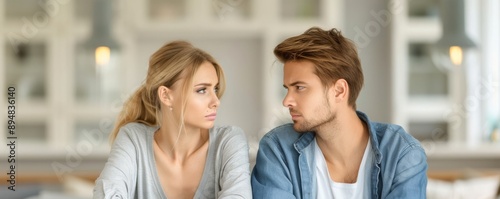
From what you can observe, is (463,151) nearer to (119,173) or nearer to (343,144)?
(343,144)

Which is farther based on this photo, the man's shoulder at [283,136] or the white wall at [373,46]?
the white wall at [373,46]

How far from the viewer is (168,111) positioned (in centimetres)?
247

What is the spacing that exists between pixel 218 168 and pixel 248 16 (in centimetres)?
343

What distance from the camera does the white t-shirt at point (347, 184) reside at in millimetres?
2404

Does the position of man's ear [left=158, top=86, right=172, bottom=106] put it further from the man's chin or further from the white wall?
the white wall

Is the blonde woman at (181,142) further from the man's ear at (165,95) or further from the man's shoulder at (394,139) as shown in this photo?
the man's shoulder at (394,139)

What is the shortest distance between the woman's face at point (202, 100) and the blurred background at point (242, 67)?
3237 mm

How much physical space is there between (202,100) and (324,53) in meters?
0.40

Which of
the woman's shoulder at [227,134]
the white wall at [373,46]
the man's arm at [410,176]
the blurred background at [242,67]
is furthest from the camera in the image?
the white wall at [373,46]

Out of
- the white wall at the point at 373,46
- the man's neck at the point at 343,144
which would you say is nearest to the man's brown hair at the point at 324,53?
the man's neck at the point at 343,144

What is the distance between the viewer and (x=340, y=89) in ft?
8.02

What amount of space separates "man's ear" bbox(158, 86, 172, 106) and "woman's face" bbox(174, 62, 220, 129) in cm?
8

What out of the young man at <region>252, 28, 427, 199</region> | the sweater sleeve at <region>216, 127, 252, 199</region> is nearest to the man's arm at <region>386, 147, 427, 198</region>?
the young man at <region>252, 28, 427, 199</region>

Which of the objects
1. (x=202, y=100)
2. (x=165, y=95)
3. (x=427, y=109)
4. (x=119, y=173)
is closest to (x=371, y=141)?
(x=202, y=100)
